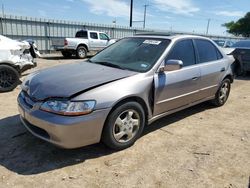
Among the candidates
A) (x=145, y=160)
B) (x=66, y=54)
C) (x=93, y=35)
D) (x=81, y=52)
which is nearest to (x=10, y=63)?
(x=145, y=160)

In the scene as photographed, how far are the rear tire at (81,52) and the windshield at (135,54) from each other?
11.8m

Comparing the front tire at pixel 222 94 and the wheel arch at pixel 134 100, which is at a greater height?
the wheel arch at pixel 134 100

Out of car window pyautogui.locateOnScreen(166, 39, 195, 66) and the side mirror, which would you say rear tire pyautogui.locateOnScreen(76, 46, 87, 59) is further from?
the side mirror

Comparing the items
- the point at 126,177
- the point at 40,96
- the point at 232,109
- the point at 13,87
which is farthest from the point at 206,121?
the point at 13,87

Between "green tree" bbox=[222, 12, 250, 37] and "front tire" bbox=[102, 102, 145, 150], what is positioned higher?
"green tree" bbox=[222, 12, 250, 37]

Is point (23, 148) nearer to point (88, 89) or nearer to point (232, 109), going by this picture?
point (88, 89)

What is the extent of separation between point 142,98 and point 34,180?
1.73m

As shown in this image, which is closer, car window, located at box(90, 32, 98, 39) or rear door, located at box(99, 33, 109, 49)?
car window, located at box(90, 32, 98, 39)

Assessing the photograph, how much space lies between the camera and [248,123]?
4.92 metres

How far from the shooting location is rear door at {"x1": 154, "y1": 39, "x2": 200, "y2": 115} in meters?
3.89

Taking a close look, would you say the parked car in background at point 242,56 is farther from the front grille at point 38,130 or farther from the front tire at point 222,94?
the front grille at point 38,130

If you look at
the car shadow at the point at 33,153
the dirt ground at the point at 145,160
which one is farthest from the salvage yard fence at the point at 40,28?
the car shadow at the point at 33,153

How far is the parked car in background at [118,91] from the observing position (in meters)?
3.03

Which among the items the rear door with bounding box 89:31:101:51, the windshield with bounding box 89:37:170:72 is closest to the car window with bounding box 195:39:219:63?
the windshield with bounding box 89:37:170:72
